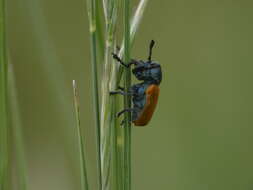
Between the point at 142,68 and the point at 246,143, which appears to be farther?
the point at 246,143

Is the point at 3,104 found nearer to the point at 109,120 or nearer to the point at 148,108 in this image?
the point at 109,120

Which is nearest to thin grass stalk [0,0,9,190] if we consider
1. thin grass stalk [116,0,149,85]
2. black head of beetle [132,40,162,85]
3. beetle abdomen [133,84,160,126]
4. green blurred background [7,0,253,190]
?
thin grass stalk [116,0,149,85]

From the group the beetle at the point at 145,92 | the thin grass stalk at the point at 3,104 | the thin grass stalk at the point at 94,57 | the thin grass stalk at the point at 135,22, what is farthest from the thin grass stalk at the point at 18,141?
the beetle at the point at 145,92

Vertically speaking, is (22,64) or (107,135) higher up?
(22,64)

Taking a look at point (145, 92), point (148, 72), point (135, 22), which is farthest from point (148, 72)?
point (135, 22)

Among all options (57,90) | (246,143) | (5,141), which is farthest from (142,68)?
(5,141)

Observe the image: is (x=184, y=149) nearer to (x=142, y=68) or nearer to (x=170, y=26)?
(x=142, y=68)

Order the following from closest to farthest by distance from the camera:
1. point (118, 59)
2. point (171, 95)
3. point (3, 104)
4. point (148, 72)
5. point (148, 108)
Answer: point (3, 104), point (118, 59), point (148, 108), point (148, 72), point (171, 95)

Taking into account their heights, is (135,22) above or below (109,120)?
above
